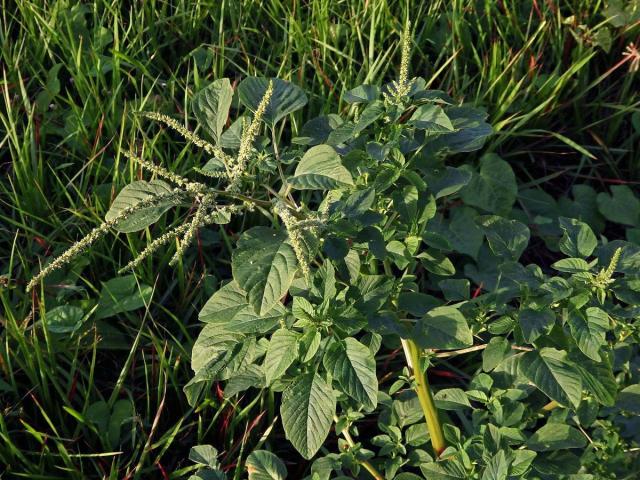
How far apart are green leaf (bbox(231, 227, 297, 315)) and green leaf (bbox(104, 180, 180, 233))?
0.46 ft

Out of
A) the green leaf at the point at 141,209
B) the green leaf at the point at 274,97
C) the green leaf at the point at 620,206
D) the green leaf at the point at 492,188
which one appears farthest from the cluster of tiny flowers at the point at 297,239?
the green leaf at the point at 620,206

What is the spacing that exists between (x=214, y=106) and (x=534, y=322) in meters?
0.67

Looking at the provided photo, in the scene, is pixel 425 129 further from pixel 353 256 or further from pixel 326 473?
pixel 326 473

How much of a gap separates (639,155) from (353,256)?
1.51 m

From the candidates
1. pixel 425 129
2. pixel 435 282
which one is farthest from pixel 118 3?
pixel 425 129

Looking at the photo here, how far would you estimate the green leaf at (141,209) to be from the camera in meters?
1.21

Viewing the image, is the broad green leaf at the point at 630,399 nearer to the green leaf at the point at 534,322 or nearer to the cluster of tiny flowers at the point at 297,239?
the green leaf at the point at 534,322

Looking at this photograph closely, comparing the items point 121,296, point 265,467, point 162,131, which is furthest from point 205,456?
point 162,131

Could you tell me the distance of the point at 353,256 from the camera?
1.38 meters

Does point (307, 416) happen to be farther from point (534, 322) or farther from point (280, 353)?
point (534, 322)

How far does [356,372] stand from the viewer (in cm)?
130

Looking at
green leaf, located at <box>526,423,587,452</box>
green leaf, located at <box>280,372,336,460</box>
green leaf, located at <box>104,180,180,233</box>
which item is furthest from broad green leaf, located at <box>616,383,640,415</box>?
green leaf, located at <box>104,180,180,233</box>

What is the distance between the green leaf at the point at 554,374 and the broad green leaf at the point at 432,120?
44 centimetres

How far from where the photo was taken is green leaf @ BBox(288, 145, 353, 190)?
122 cm
